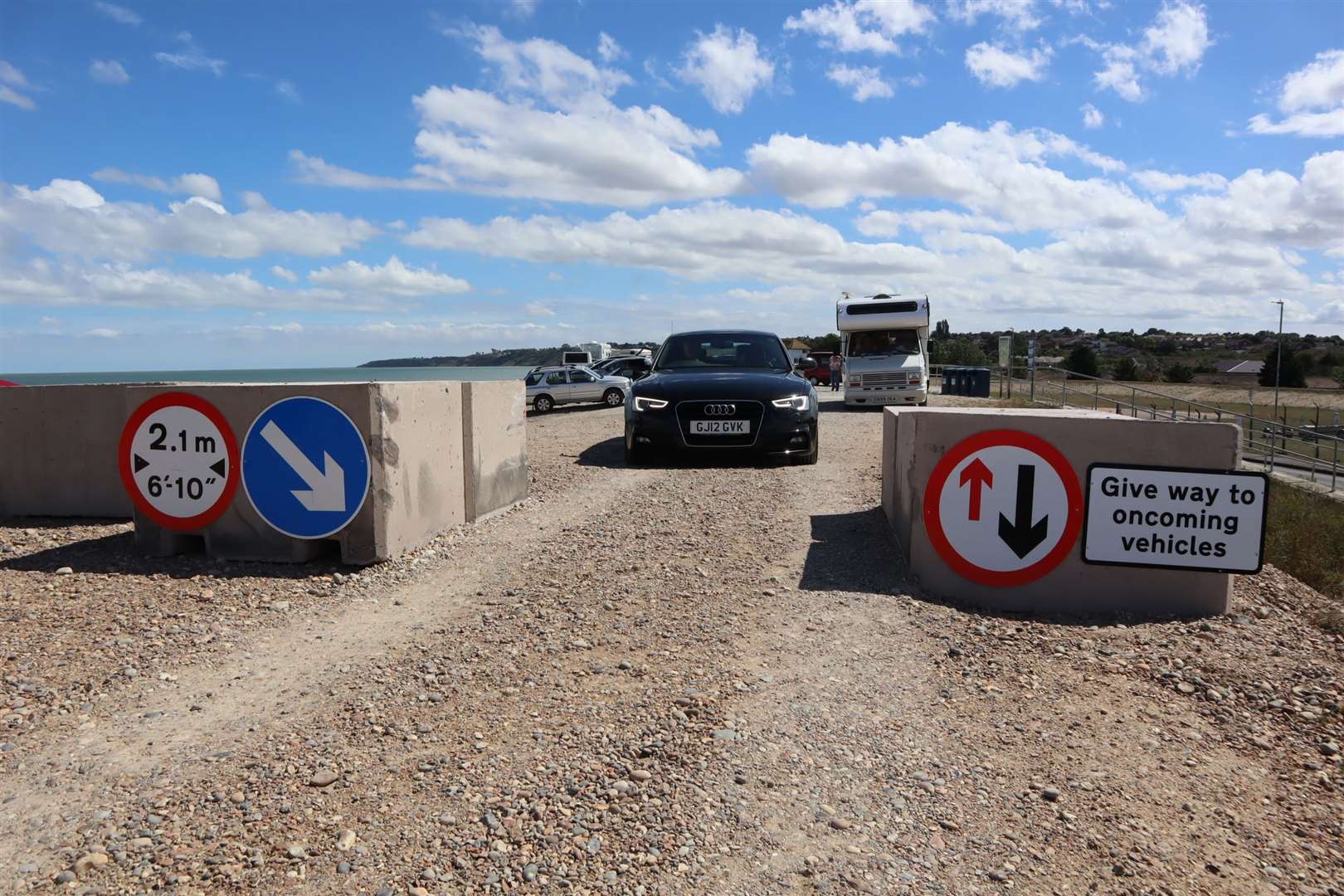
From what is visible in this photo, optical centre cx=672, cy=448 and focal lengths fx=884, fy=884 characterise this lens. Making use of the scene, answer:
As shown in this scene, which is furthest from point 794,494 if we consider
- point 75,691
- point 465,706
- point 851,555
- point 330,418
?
point 75,691

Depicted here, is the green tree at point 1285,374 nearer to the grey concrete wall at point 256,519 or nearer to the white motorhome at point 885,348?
the white motorhome at point 885,348

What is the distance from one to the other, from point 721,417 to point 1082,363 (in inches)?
2748

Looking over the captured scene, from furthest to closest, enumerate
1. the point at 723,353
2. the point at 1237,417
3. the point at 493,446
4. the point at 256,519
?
the point at 1237,417
the point at 723,353
the point at 493,446
the point at 256,519

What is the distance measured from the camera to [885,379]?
22.8 meters

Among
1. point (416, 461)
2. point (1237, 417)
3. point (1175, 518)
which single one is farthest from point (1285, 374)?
point (416, 461)

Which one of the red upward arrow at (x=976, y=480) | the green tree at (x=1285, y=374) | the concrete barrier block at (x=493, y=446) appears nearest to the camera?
the red upward arrow at (x=976, y=480)

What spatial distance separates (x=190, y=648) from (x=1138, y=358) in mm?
102493

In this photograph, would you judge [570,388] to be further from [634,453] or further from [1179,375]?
[1179,375]

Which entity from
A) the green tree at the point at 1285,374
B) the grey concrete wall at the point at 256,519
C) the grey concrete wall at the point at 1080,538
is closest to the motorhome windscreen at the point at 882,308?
the grey concrete wall at the point at 1080,538

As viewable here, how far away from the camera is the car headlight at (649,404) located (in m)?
10.0

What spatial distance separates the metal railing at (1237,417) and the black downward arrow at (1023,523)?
46.7 ft

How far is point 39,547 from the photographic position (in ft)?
22.6

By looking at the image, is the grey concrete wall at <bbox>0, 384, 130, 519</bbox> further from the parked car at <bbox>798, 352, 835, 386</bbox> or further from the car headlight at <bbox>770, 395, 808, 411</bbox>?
the parked car at <bbox>798, 352, 835, 386</bbox>

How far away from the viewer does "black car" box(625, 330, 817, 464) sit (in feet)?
32.2
